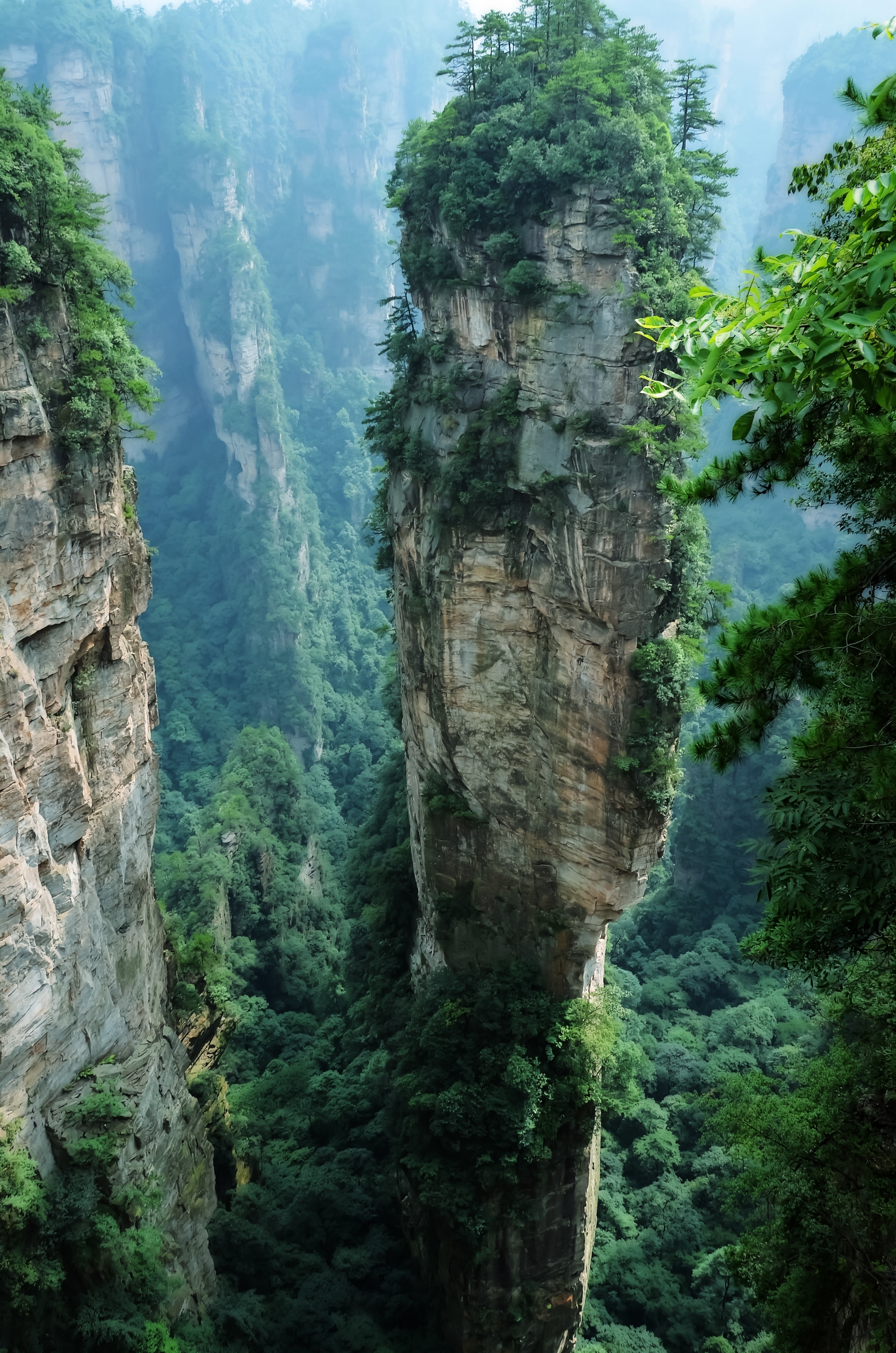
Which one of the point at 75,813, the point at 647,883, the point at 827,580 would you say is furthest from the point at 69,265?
the point at 647,883

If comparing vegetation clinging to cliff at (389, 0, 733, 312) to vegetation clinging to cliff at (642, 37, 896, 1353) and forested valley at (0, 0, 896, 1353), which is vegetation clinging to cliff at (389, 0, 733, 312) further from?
vegetation clinging to cliff at (642, 37, 896, 1353)

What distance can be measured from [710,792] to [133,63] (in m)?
71.4

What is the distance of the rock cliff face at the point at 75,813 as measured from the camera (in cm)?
1151

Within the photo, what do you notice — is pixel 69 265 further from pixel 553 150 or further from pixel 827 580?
pixel 827 580

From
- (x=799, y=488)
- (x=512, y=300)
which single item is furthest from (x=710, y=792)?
(x=799, y=488)

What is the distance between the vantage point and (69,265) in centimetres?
1254

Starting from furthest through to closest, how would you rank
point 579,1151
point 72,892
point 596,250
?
1. point 579,1151
2. point 596,250
3. point 72,892

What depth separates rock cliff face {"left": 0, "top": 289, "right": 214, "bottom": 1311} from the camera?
11.5 meters

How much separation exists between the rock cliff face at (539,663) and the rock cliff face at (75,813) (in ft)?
17.9

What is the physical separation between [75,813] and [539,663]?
8062 mm

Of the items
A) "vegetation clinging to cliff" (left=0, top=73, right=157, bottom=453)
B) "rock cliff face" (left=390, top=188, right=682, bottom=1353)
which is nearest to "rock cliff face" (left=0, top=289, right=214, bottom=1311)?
"vegetation clinging to cliff" (left=0, top=73, right=157, bottom=453)

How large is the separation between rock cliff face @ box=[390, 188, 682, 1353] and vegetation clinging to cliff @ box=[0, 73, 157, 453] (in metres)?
5.72

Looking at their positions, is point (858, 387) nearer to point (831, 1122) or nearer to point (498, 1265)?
point (831, 1122)

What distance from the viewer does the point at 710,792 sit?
1420 inches
